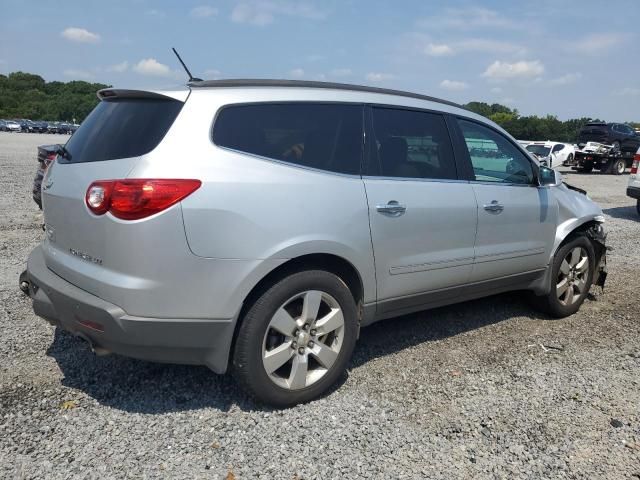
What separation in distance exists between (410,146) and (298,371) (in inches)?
Answer: 66.8

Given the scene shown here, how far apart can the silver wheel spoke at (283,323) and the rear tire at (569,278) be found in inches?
108

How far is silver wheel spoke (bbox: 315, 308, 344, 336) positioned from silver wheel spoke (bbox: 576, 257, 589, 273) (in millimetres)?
2820

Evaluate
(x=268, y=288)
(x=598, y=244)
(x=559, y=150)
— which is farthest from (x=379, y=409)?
(x=559, y=150)

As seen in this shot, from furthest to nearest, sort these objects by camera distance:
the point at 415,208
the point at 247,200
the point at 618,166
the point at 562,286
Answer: the point at 618,166 → the point at 562,286 → the point at 415,208 → the point at 247,200

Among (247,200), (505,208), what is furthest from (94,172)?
Answer: (505,208)

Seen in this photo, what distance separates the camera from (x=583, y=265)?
16.6ft

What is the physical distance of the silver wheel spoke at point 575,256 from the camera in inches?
195

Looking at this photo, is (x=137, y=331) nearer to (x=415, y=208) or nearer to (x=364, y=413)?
(x=364, y=413)

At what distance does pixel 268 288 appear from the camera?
118 inches

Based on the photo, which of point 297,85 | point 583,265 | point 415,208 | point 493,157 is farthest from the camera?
point 583,265

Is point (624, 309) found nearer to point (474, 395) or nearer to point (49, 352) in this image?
point (474, 395)

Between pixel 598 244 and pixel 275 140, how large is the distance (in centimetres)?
356

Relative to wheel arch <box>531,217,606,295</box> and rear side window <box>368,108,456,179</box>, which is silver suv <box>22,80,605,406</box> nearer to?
rear side window <box>368,108,456,179</box>

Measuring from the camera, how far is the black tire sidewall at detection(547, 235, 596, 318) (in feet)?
15.8
